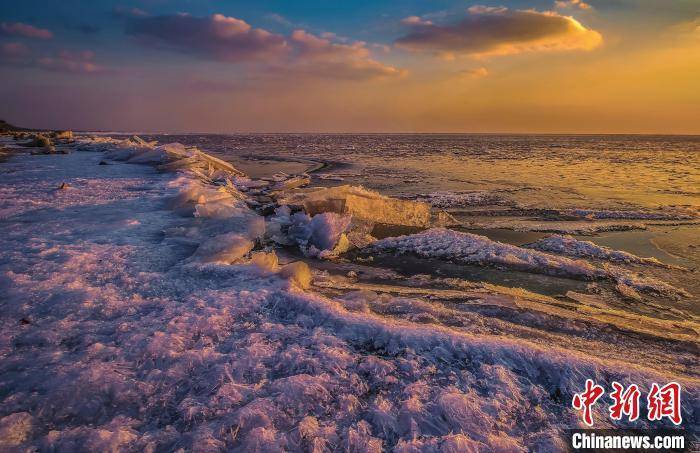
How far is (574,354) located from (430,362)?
3.36 feet

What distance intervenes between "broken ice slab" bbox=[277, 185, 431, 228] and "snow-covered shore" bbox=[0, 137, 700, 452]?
2.44 metres

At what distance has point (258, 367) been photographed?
2.34m

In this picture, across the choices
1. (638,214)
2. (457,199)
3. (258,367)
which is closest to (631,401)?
(258,367)

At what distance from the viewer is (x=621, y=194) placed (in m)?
10.5

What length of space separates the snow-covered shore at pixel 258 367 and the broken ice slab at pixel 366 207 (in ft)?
7.99

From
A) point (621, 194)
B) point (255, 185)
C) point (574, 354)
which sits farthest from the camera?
point (255, 185)

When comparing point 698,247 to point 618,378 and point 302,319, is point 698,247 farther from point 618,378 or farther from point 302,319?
point 302,319

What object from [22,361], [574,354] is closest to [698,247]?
[574,354]

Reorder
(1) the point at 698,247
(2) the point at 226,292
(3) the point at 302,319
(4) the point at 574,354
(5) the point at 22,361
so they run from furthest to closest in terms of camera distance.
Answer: (1) the point at 698,247 < (2) the point at 226,292 < (3) the point at 302,319 < (4) the point at 574,354 < (5) the point at 22,361

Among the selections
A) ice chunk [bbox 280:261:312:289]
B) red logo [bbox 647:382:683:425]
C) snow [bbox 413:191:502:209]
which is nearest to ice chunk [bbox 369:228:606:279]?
ice chunk [bbox 280:261:312:289]

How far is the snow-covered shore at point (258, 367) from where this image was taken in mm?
1855

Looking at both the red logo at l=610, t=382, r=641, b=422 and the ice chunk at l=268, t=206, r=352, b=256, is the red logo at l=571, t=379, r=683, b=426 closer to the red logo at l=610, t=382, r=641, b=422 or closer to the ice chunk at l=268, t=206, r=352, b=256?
the red logo at l=610, t=382, r=641, b=422

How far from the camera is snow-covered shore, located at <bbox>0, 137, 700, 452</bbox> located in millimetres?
1855

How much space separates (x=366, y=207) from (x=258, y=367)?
4.69m
